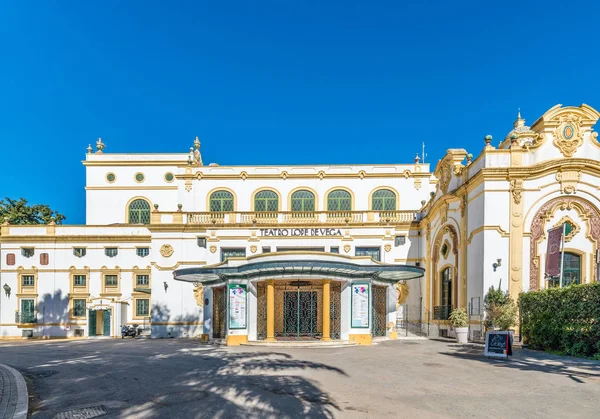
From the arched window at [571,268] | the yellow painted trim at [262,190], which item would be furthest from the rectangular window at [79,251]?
the arched window at [571,268]

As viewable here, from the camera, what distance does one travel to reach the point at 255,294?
21.3m

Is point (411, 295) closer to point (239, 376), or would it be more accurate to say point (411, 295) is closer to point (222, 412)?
point (239, 376)

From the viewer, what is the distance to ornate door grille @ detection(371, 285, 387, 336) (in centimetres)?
2339

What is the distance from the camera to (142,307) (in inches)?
1240

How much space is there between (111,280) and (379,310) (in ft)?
63.7

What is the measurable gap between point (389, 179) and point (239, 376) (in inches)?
949

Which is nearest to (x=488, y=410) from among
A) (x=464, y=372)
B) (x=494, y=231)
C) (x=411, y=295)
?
(x=464, y=372)

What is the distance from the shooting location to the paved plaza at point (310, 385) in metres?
8.45

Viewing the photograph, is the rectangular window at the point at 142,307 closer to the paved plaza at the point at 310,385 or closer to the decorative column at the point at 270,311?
the decorative column at the point at 270,311

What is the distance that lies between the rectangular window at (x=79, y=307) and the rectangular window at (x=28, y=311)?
9.26ft

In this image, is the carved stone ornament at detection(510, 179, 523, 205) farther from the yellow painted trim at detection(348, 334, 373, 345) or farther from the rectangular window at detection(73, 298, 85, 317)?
the rectangular window at detection(73, 298, 85, 317)

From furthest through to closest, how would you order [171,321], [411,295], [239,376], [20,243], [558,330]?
[20,243]
[411,295]
[171,321]
[558,330]
[239,376]

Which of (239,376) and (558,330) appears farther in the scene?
(558,330)

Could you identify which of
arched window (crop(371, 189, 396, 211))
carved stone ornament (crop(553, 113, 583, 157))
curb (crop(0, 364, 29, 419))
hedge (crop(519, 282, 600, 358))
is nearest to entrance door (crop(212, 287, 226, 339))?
curb (crop(0, 364, 29, 419))
